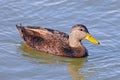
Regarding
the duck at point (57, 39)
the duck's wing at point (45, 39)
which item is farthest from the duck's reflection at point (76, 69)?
the duck's wing at point (45, 39)

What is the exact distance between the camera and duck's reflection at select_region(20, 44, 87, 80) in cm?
1145

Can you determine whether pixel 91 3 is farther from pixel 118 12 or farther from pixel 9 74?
pixel 9 74

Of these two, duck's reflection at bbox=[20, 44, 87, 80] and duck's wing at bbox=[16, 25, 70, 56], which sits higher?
duck's wing at bbox=[16, 25, 70, 56]

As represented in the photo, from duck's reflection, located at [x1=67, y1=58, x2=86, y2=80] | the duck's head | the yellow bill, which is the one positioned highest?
the duck's head

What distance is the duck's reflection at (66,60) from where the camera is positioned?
37.6ft

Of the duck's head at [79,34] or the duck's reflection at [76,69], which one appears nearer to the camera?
the duck's reflection at [76,69]

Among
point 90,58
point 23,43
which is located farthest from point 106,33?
point 23,43

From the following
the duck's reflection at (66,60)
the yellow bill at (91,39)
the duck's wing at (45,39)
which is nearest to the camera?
the duck's reflection at (66,60)

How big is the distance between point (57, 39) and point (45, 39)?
305mm

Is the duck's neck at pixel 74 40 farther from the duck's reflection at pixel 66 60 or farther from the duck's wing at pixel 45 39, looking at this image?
the duck's reflection at pixel 66 60

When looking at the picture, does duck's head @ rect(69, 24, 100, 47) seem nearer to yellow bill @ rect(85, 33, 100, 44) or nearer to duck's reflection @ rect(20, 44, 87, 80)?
yellow bill @ rect(85, 33, 100, 44)

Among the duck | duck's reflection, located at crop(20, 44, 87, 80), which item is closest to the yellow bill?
the duck

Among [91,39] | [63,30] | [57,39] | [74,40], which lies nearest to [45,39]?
[57,39]

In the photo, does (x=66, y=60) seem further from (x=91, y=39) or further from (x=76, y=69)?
(x=91, y=39)
